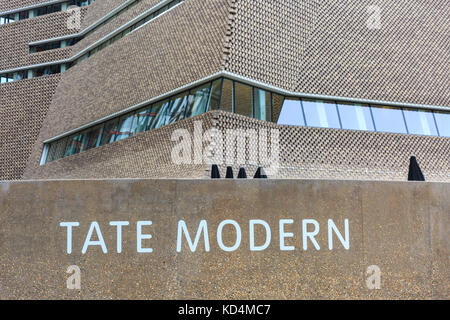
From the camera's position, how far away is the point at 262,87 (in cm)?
2128

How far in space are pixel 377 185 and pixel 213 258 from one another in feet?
8.47

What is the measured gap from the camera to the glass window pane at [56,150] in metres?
31.5

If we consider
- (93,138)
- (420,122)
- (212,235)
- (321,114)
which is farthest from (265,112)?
(212,235)

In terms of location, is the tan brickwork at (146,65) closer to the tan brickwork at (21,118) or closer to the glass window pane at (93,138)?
the glass window pane at (93,138)

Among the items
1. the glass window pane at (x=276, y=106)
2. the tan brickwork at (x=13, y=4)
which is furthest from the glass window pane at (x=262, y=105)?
the tan brickwork at (x=13, y=4)

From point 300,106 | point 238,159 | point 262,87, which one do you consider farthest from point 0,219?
point 300,106

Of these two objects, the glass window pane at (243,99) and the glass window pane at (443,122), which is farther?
→ the glass window pane at (443,122)

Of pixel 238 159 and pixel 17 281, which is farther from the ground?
pixel 238 159

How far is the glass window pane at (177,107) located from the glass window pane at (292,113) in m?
3.69

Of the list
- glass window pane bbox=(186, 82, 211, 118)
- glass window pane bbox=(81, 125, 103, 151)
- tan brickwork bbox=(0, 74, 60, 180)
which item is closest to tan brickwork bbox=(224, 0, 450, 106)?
glass window pane bbox=(186, 82, 211, 118)

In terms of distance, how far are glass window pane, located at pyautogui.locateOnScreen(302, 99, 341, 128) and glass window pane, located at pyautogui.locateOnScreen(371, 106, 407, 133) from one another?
1.94 meters

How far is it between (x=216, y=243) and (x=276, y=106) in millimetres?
14706
